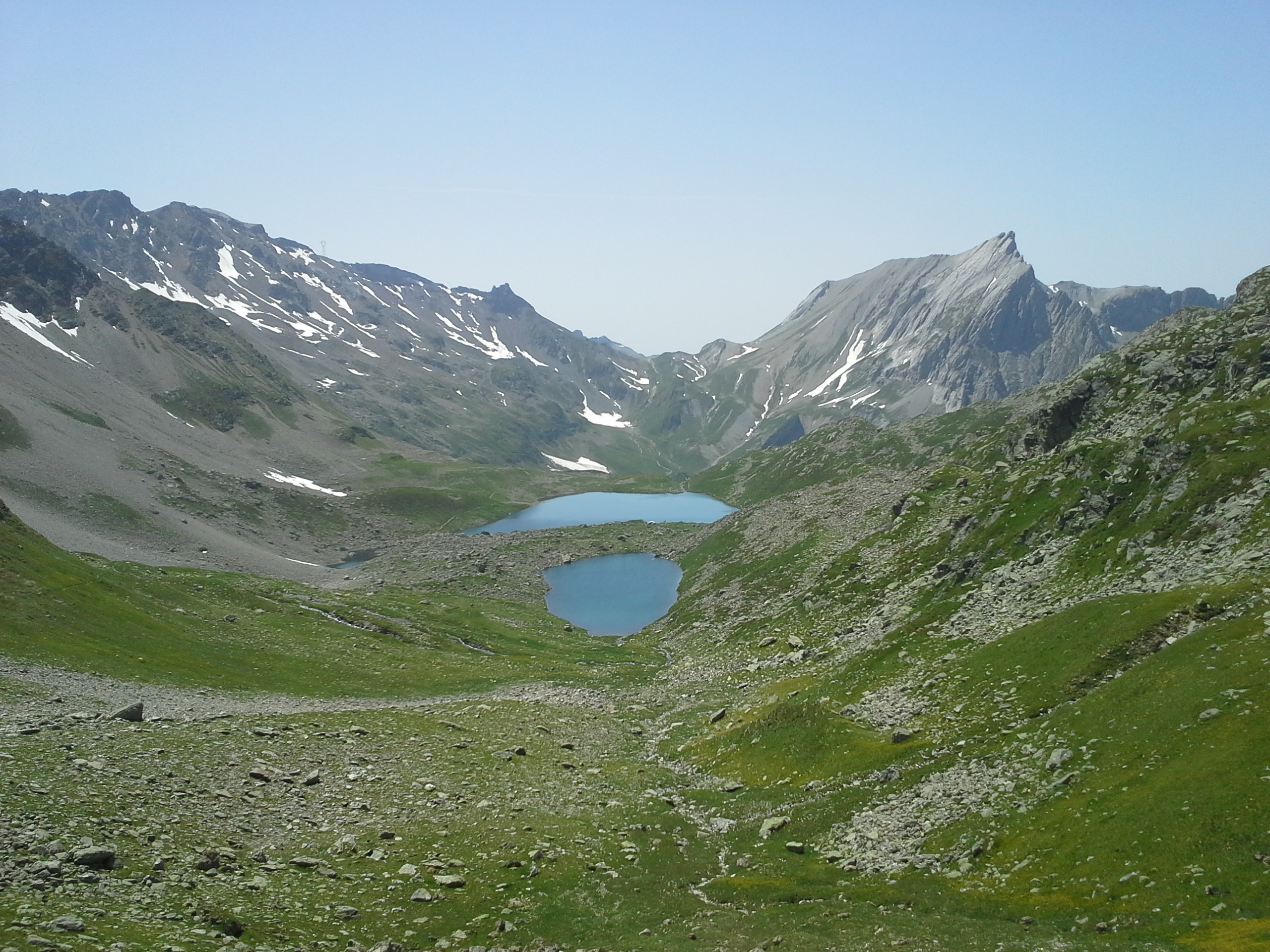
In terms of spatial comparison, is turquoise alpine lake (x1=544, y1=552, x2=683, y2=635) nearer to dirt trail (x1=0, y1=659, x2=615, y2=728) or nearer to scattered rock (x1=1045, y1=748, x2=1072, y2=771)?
dirt trail (x1=0, y1=659, x2=615, y2=728)

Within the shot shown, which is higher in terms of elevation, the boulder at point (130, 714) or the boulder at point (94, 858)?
the boulder at point (130, 714)

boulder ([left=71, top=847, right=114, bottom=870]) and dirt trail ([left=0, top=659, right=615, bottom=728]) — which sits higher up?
dirt trail ([left=0, top=659, right=615, bottom=728])

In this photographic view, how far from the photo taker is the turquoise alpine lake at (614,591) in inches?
5556

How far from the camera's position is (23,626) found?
57781 mm

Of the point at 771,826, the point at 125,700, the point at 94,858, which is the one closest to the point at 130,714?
the point at 125,700

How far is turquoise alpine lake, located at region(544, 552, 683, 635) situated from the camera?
14112 cm

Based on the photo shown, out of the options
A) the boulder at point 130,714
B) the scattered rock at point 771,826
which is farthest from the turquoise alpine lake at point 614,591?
the boulder at point 130,714

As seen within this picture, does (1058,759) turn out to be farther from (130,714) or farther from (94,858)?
(130,714)

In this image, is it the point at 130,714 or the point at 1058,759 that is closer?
the point at 1058,759

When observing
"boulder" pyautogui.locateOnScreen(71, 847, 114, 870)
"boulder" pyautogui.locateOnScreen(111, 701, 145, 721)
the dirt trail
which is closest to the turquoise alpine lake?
the dirt trail

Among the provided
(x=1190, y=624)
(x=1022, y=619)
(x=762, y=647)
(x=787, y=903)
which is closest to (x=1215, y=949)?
(x=787, y=903)

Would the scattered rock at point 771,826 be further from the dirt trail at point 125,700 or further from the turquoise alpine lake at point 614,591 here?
the turquoise alpine lake at point 614,591

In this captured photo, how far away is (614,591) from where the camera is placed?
6403 inches

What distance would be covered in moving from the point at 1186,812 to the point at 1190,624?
51.9ft
